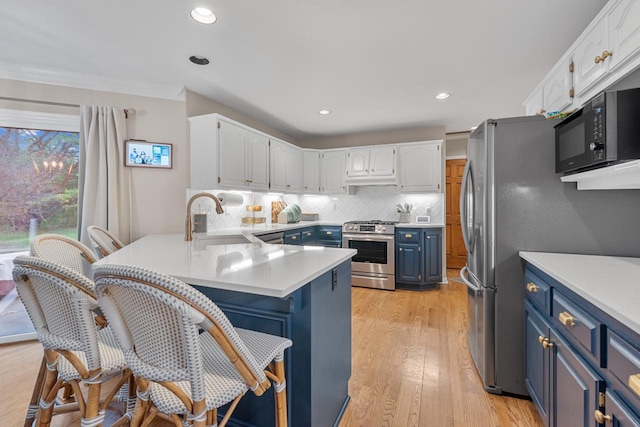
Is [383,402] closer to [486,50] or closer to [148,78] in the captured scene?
[486,50]

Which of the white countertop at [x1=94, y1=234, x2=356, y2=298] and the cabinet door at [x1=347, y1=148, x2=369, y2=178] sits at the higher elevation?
the cabinet door at [x1=347, y1=148, x2=369, y2=178]

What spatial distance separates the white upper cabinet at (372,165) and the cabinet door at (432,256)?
0.99 m

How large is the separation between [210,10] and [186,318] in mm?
1980

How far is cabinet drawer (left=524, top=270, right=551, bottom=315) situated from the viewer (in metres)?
1.41

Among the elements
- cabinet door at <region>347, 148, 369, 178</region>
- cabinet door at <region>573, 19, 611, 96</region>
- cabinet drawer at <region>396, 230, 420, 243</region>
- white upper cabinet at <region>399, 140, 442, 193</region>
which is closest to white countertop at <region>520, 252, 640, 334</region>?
cabinet door at <region>573, 19, 611, 96</region>

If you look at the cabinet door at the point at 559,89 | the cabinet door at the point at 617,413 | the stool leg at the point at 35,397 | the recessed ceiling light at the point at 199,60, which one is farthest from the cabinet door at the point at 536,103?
the stool leg at the point at 35,397

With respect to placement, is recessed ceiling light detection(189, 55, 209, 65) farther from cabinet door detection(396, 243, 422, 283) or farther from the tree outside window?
cabinet door detection(396, 243, 422, 283)

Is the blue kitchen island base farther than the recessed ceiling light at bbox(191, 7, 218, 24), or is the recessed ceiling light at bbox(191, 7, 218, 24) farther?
the recessed ceiling light at bbox(191, 7, 218, 24)

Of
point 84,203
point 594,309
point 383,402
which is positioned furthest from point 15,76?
point 594,309

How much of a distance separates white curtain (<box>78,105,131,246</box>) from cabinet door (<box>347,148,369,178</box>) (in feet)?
10.5

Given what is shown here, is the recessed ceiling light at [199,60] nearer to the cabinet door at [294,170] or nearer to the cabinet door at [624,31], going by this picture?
the cabinet door at [294,170]

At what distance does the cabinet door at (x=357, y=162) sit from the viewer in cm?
471

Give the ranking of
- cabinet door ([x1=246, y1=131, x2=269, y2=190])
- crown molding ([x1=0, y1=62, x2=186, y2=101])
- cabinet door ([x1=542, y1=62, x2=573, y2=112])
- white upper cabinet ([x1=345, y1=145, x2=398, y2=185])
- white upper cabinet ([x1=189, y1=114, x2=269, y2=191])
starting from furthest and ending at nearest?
white upper cabinet ([x1=345, y1=145, x2=398, y2=185])
cabinet door ([x1=246, y1=131, x2=269, y2=190])
white upper cabinet ([x1=189, y1=114, x2=269, y2=191])
crown molding ([x1=0, y1=62, x2=186, y2=101])
cabinet door ([x1=542, y1=62, x2=573, y2=112])

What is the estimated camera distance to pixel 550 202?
1708 mm
